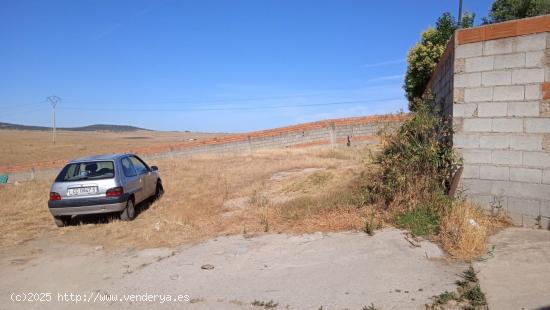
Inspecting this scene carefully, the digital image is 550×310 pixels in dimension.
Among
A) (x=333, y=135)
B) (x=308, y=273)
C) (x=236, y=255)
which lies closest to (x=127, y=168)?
(x=236, y=255)

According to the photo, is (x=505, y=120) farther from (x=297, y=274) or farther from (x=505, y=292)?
(x=297, y=274)

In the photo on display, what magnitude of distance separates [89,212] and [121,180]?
0.90m

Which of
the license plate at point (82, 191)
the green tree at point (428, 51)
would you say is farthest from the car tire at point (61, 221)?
the green tree at point (428, 51)

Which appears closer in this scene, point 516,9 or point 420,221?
point 420,221

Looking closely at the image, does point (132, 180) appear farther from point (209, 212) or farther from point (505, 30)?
point (505, 30)

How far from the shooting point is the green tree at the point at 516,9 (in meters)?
20.8

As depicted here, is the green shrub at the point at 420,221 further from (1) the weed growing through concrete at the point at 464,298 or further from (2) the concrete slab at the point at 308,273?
(1) the weed growing through concrete at the point at 464,298

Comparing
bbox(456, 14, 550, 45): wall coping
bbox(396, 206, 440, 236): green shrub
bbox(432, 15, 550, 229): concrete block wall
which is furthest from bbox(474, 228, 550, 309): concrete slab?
bbox(456, 14, 550, 45): wall coping

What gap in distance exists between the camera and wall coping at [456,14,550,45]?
562cm

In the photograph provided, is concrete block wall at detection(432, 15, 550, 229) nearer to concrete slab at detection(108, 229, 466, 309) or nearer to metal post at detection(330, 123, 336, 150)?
concrete slab at detection(108, 229, 466, 309)

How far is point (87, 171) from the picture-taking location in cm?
929

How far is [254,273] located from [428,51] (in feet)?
71.9

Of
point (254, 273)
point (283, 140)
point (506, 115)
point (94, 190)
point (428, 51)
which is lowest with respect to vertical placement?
point (254, 273)

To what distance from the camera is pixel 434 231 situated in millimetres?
5707
